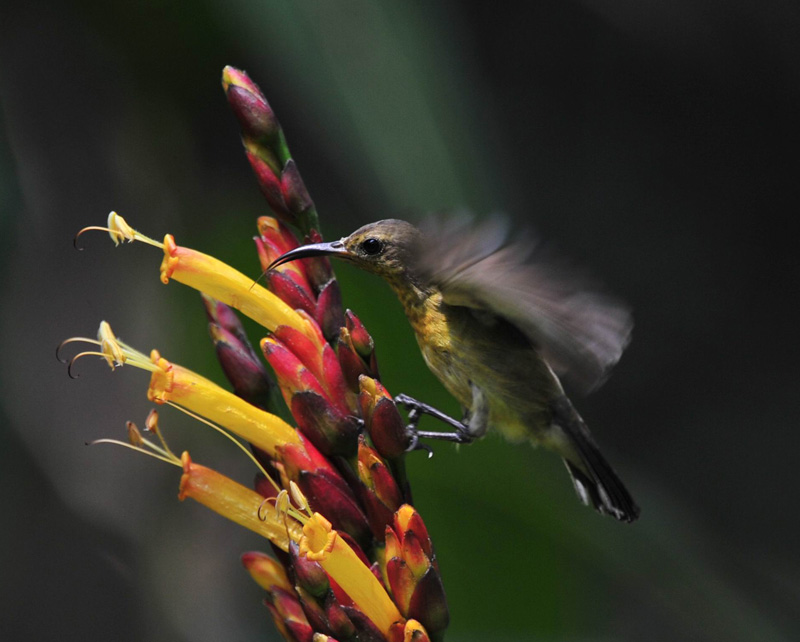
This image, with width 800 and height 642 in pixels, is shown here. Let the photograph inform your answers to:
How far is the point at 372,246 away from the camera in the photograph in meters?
1.38

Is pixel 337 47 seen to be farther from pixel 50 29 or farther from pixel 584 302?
pixel 584 302

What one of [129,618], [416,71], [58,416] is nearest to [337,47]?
[416,71]

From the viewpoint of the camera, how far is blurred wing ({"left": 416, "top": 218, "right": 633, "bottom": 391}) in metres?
1.13

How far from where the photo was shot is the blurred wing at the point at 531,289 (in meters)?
1.13

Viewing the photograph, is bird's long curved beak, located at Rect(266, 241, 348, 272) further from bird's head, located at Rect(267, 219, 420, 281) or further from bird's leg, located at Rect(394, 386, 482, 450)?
bird's leg, located at Rect(394, 386, 482, 450)

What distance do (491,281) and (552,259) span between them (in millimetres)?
77

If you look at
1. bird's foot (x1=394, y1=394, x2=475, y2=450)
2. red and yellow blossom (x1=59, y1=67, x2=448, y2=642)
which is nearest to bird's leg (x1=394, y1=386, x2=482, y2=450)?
bird's foot (x1=394, y1=394, x2=475, y2=450)

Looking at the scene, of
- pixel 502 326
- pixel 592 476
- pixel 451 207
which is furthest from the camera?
pixel 451 207

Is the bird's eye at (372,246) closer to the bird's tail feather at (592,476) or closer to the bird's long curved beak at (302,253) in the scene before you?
the bird's long curved beak at (302,253)

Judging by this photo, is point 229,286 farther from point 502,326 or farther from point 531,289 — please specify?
point 502,326

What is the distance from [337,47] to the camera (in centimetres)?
237

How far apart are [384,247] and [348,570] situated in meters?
0.49

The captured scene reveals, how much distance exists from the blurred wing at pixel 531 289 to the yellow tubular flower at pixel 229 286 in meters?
0.17

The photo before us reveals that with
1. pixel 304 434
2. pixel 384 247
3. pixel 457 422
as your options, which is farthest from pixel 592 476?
pixel 304 434
